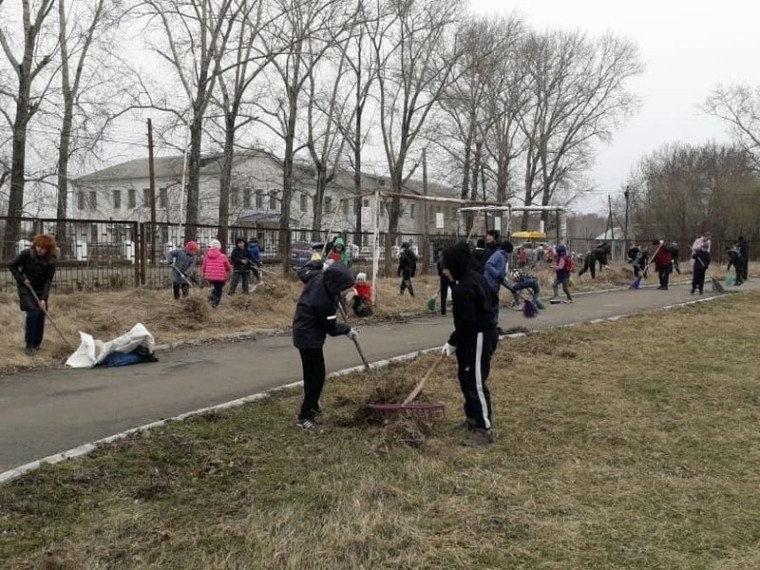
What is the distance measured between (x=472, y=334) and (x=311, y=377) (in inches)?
56.2

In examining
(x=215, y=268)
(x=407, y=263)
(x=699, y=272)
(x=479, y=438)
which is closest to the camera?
(x=479, y=438)

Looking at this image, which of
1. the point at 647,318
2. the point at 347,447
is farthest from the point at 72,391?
the point at 647,318

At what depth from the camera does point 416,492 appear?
418 cm

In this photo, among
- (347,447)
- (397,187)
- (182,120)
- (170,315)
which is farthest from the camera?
(397,187)

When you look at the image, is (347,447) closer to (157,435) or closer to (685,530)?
(157,435)

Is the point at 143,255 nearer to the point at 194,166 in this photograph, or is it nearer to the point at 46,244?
the point at 46,244

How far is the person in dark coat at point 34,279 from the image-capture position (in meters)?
8.49

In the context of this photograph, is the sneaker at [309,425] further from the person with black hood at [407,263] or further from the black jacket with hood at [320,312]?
the person with black hood at [407,263]

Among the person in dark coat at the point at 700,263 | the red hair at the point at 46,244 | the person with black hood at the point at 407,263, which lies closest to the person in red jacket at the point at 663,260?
the person in dark coat at the point at 700,263

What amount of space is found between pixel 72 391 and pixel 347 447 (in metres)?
3.59

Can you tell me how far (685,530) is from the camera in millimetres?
3666

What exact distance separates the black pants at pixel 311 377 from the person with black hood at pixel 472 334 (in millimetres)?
1104

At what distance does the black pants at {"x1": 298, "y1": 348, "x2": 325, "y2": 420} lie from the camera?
5656 millimetres

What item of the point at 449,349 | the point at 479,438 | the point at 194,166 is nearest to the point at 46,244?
the point at 449,349
